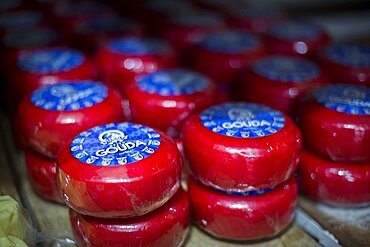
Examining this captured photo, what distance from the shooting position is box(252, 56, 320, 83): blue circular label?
1.22 metres

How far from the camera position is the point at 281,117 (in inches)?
39.9

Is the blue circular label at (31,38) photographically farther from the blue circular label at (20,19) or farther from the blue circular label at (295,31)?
the blue circular label at (295,31)

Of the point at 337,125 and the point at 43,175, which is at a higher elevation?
the point at 337,125

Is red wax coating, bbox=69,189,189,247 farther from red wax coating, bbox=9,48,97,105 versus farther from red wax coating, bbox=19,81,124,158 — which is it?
red wax coating, bbox=9,48,97,105

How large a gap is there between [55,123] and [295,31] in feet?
2.97

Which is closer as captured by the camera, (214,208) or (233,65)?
(214,208)

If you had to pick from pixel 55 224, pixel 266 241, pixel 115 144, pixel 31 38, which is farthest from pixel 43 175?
pixel 31 38

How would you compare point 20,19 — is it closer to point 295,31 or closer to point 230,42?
point 230,42

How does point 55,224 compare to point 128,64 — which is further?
point 128,64

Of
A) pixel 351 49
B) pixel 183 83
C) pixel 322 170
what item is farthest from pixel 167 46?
pixel 322 170

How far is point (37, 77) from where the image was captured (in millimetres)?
1223

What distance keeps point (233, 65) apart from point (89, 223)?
2.24 feet

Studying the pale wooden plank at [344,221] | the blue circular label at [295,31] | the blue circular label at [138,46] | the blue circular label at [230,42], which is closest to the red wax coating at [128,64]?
the blue circular label at [138,46]

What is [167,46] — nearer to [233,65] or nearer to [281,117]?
[233,65]
